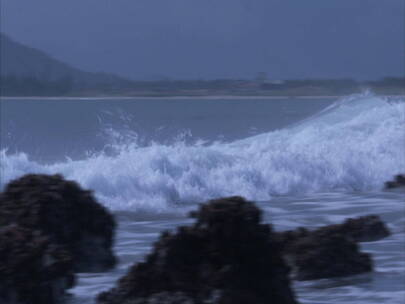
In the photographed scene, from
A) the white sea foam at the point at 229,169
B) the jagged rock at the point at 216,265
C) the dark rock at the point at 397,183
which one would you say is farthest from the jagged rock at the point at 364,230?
the dark rock at the point at 397,183

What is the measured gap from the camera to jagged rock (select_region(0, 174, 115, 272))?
6.50 meters

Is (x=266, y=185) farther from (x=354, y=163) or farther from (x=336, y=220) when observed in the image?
(x=336, y=220)

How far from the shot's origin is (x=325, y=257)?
702 centimetres

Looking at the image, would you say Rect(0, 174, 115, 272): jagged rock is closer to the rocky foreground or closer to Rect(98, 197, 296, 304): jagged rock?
the rocky foreground

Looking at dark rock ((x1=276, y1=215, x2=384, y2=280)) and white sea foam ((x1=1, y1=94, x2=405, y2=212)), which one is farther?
white sea foam ((x1=1, y1=94, x2=405, y2=212))

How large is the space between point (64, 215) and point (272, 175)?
8447 mm

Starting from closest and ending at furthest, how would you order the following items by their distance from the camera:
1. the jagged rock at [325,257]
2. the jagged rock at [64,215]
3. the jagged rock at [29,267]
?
1. the jagged rock at [29,267]
2. the jagged rock at [64,215]
3. the jagged rock at [325,257]

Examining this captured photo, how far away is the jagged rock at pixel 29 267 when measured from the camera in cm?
545

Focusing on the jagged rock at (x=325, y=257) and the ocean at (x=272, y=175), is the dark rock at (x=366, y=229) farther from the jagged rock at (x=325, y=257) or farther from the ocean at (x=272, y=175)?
the jagged rock at (x=325, y=257)

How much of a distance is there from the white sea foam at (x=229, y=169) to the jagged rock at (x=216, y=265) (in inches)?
237

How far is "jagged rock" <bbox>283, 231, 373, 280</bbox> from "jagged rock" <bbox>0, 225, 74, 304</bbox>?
1979 millimetres

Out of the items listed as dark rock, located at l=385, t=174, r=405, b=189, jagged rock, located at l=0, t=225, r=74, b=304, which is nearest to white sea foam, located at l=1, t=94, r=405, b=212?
dark rock, located at l=385, t=174, r=405, b=189

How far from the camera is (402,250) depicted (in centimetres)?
815

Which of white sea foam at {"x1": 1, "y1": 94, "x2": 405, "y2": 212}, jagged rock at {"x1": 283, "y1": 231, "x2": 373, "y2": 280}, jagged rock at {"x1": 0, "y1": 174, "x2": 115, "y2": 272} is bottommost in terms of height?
jagged rock at {"x1": 283, "y1": 231, "x2": 373, "y2": 280}
